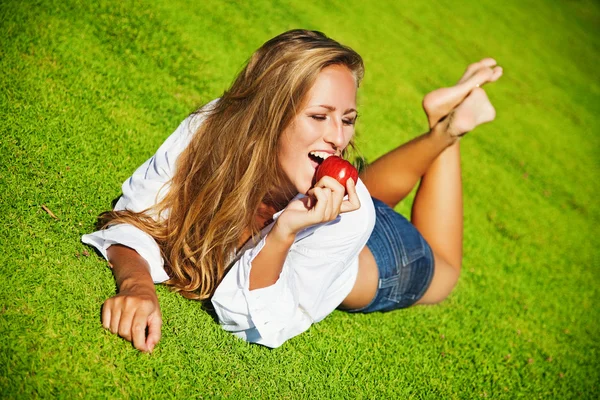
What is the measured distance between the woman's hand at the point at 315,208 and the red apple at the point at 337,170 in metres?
0.10

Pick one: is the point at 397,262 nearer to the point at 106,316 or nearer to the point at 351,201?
the point at 351,201

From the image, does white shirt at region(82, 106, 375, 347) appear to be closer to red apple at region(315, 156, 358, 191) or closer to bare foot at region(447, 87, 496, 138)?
red apple at region(315, 156, 358, 191)

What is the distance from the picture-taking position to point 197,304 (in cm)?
303

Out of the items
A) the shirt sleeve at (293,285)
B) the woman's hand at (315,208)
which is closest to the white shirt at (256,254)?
the shirt sleeve at (293,285)

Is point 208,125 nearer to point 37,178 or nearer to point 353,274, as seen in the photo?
point 37,178

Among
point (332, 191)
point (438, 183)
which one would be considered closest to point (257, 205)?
point (332, 191)

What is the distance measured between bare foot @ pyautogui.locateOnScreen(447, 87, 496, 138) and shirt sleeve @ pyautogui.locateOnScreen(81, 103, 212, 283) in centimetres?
204

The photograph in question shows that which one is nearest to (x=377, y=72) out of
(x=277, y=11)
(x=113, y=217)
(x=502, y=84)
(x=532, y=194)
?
(x=277, y=11)

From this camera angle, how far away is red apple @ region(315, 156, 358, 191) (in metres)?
2.63

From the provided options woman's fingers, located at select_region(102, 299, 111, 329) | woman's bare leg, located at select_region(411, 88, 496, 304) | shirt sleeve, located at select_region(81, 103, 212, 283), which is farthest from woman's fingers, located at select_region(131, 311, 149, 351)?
woman's bare leg, located at select_region(411, 88, 496, 304)

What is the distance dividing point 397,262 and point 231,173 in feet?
4.62

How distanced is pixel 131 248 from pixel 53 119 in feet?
4.48

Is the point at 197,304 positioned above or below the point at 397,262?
below

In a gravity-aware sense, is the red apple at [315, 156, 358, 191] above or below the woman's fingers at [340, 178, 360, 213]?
above
